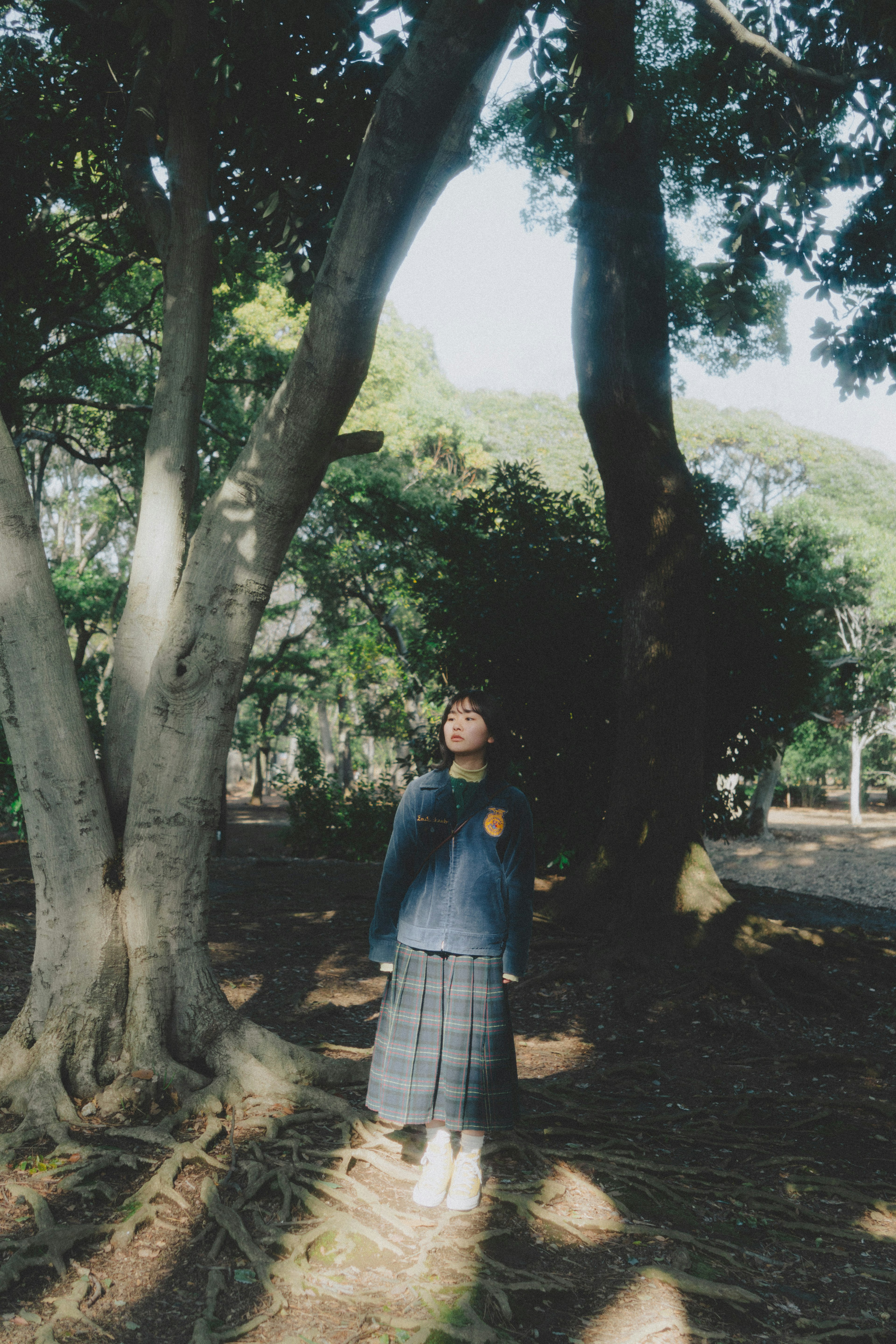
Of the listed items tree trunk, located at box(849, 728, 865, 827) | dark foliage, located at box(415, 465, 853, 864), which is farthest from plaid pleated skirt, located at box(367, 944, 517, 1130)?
tree trunk, located at box(849, 728, 865, 827)

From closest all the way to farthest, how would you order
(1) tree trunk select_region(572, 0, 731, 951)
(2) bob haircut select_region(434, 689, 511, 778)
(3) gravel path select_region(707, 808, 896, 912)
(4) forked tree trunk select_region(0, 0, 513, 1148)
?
(2) bob haircut select_region(434, 689, 511, 778), (4) forked tree trunk select_region(0, 0, 513, 1148), (1) tree trunk select_region(572, 0, 731, 951), (3) gravel path select_region(707, 808, 896, 912)

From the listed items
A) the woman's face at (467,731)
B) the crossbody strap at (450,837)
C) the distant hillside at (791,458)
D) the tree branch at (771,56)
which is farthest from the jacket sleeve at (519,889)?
the distant hillside at (791,458)

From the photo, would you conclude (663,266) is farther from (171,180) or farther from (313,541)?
(313,541)

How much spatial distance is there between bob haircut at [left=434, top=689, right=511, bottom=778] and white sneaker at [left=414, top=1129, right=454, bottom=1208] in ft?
4.19

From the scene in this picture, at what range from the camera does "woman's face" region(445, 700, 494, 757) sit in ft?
10.9

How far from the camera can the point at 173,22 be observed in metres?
4.82

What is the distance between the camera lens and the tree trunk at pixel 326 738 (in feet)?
113

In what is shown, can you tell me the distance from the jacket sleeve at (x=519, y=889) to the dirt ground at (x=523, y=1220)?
34.3 inches

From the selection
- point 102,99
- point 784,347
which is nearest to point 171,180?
point 102,99

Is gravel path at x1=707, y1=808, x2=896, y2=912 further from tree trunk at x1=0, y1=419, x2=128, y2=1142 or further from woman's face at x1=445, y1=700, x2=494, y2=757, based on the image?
tree trunk at x1=0, y1=419, x2=128, y2=1142

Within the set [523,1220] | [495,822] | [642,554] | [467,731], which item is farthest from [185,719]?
[642,554]

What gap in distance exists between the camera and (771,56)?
5.49 meters

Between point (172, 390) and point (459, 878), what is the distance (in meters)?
2.65

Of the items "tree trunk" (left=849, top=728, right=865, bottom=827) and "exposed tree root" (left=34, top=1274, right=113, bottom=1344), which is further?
"tree trunk" (left=849, top=728, right=865, bottom=827)
